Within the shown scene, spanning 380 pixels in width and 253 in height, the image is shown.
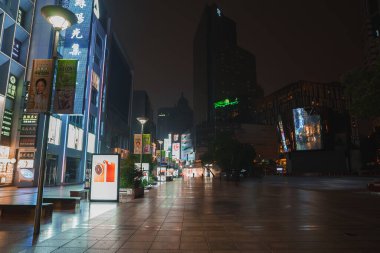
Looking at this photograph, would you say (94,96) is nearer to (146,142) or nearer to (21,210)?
(146,142)

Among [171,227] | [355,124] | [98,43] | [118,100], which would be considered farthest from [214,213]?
[355,124]

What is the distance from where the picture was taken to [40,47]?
121ft

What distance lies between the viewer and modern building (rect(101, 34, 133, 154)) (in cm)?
8301

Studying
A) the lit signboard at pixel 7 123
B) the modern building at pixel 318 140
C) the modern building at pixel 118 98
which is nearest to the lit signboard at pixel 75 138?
the lit signboard at pixel 7 123

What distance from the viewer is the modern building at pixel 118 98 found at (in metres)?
83.0

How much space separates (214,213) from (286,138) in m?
110

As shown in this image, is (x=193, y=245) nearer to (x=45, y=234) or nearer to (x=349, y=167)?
(x=45, y=234)

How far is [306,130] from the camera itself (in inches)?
4186

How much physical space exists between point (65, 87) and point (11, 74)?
29.2 meters

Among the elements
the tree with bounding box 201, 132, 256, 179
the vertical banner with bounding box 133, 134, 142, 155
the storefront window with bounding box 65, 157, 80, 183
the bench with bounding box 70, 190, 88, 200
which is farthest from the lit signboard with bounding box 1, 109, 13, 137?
the tree with bounding box 201, 132, 256, 179

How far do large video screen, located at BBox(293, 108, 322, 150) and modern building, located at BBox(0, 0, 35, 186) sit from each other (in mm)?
93713

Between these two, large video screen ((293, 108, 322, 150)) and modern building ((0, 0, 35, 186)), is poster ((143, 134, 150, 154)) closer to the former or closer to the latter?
modern building ((0, 0, 35, 186))

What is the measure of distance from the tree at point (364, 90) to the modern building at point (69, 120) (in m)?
28.9

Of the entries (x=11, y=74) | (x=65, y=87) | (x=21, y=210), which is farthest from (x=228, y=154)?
(x=65, y=87)
